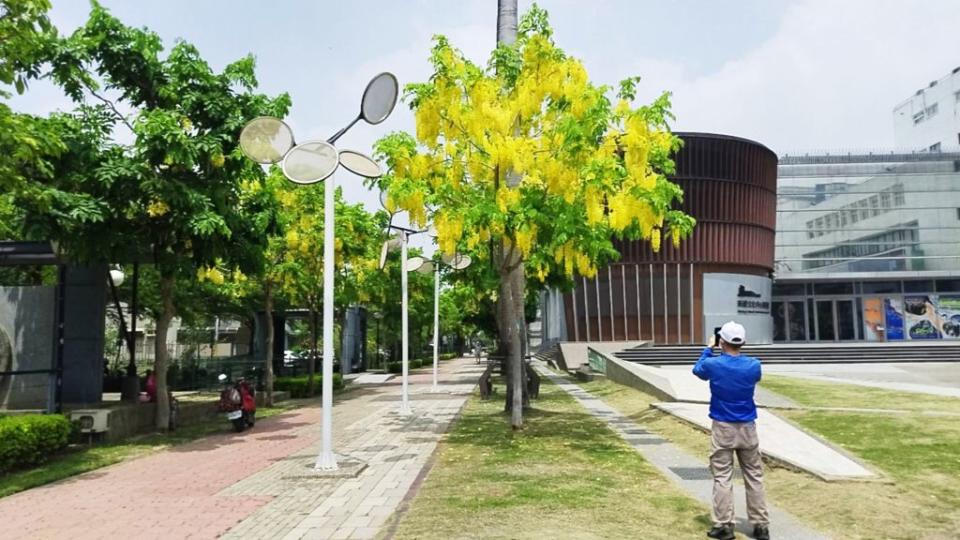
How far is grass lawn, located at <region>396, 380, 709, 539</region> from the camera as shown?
6.33 metres

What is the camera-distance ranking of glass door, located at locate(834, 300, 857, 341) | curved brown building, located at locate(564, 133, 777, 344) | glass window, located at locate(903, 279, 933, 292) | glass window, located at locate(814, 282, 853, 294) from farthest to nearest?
glass window, located at locate(814, 282, 853, 294) → glass door, located at locate(834, 300, 857, 341) → glass window, located at locate(903, 279, 933, 292) → curved brown building, located at locate(564, 133, 777, 344)

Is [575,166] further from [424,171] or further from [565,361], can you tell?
[565,361]

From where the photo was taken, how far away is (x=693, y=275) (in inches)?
1724

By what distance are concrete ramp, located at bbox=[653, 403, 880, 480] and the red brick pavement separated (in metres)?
6.56

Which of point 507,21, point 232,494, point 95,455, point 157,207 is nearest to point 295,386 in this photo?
point 157,207

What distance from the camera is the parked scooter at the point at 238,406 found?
15195 millimetres

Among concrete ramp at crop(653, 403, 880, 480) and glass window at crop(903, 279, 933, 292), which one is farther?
glass window at crop(903, 279, 933, 292)

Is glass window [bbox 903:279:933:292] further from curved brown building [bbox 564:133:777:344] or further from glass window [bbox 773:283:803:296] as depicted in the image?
curved brown building [bbox 564:133:777:344]

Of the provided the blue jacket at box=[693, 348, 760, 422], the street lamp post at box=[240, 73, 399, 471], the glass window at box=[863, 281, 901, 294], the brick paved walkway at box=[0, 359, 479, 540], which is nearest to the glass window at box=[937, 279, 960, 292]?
the glass window at box=[863, 281, 901, 294]

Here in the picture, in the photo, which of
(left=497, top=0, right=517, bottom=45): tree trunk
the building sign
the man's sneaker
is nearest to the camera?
the man's sneaker

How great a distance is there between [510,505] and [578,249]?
6176 millimetres

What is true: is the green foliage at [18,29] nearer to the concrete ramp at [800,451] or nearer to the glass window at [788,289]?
the concrete ramp at [800,451]

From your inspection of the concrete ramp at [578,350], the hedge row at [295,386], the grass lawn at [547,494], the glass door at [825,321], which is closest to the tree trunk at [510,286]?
the grass lawn at [547,494]

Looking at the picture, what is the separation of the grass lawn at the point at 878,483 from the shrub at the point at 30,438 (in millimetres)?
9895
